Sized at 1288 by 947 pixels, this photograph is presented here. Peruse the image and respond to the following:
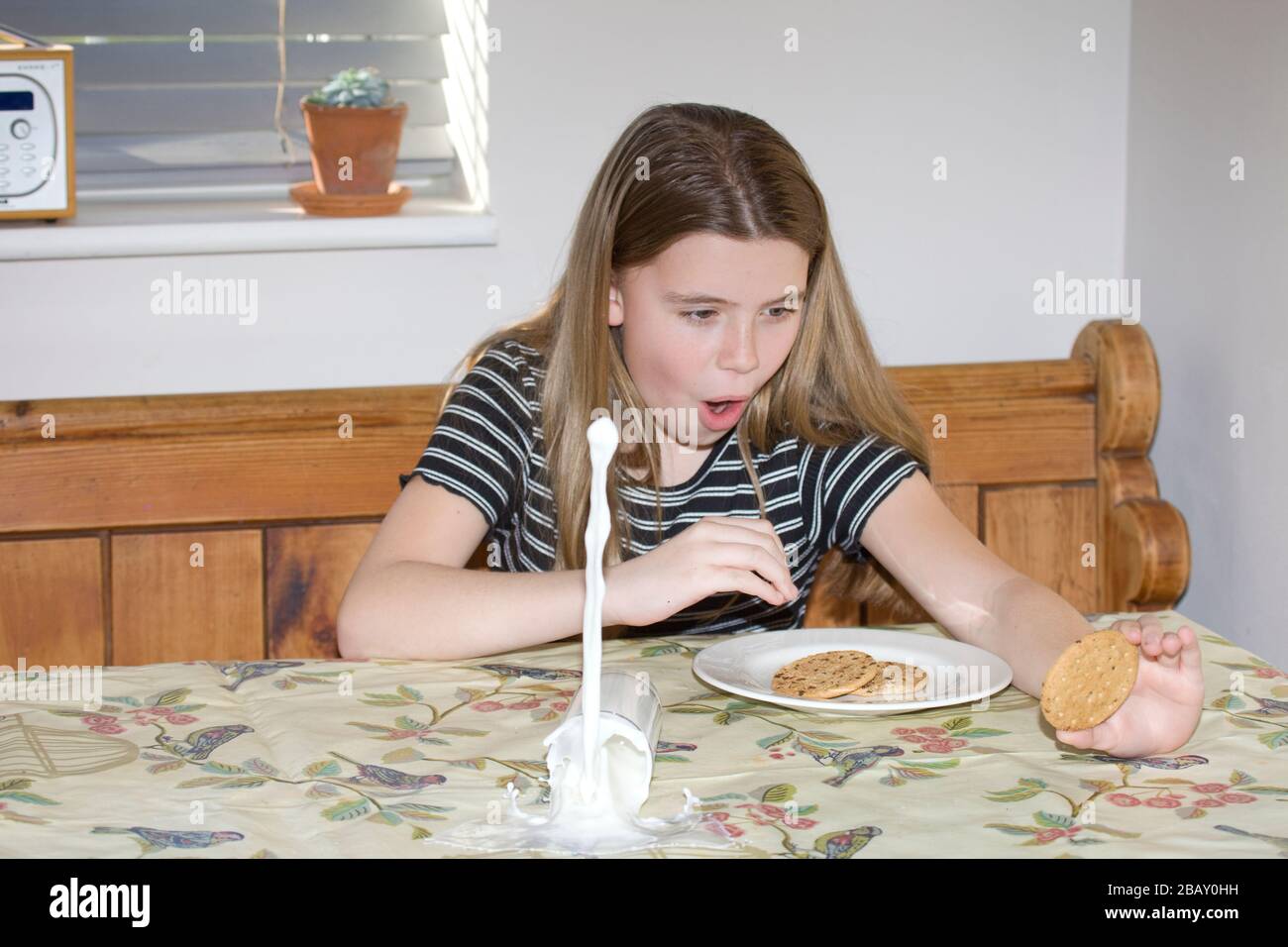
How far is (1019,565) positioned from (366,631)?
99 cm

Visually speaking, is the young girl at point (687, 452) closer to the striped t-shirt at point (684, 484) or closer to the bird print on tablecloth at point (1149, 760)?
the striped t-shirt at point (684, 484)

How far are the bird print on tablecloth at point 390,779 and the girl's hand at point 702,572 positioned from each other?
28 centimetres

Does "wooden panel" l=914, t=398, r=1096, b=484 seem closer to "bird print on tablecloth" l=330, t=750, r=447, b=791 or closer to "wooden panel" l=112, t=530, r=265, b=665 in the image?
"wooden panel" l=112, t=530, r=265, b=665

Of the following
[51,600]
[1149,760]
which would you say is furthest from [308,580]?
[1149,760]

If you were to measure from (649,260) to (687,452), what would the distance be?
10.3 inches

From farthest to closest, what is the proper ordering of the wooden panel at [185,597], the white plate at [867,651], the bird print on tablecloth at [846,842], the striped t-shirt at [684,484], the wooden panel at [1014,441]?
the wooden panel at [1014,441], the wooden panel at [185,597], the striped t-shirt at [684,484], the white plate at [867,651], the bird print on tablecloth at [846,842]

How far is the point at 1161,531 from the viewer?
176 cm

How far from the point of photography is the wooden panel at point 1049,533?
1854mm

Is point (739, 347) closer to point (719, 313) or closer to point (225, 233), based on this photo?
point (719, 313)

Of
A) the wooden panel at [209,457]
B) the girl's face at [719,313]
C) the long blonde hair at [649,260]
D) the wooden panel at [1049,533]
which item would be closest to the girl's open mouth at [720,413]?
the girl's face at [719,313]

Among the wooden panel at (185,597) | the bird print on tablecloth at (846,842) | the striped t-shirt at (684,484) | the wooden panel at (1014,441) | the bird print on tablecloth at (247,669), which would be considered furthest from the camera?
the wooden panel at (1014,441)

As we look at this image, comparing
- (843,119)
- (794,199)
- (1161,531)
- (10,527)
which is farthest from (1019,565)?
(10,527)

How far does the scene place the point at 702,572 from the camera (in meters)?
1.09
